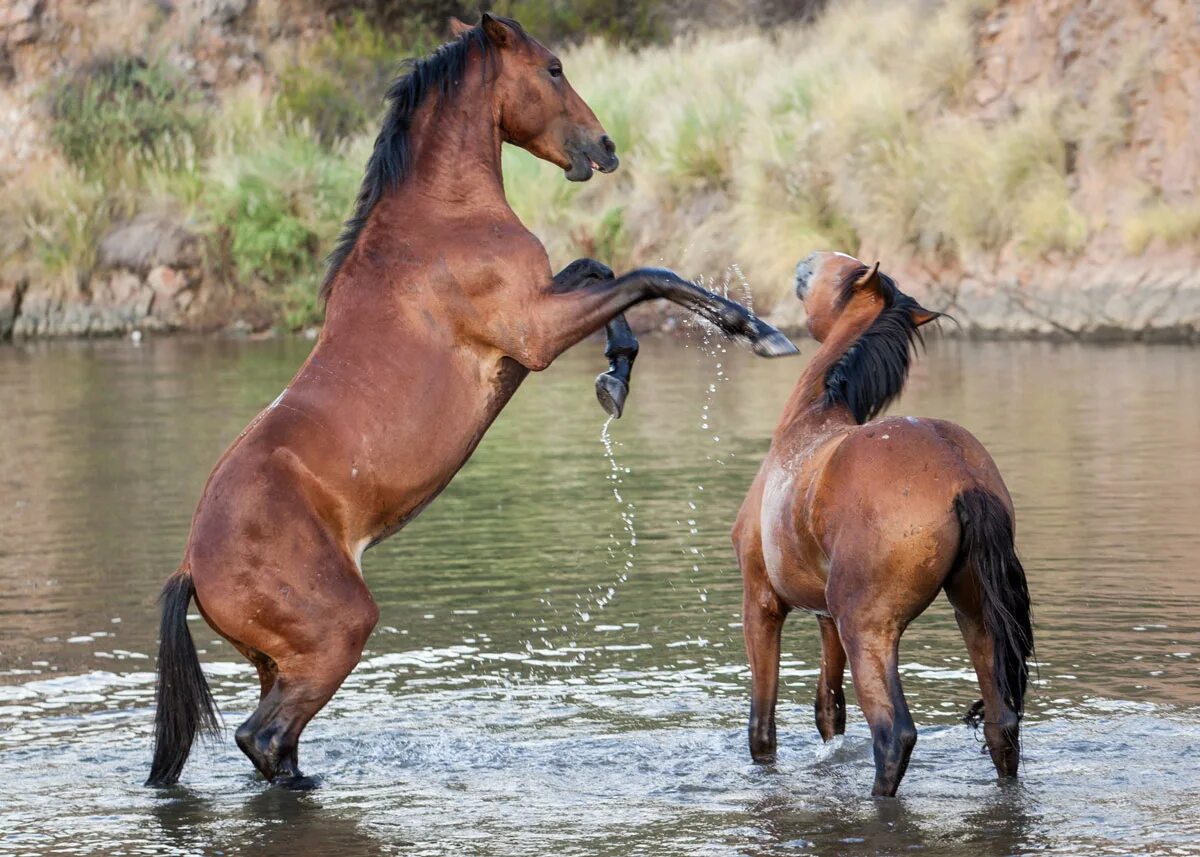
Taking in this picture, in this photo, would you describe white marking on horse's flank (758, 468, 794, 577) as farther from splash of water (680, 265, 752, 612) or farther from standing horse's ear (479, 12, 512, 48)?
standing horse's ear (479, 12, 512, 48)

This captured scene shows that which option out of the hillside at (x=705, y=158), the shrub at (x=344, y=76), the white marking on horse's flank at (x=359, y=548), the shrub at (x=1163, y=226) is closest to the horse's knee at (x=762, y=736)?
the white marking on horse's flank at (x=359, y=548)

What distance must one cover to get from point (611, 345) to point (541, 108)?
92cm

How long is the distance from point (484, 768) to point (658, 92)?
77.9 ft

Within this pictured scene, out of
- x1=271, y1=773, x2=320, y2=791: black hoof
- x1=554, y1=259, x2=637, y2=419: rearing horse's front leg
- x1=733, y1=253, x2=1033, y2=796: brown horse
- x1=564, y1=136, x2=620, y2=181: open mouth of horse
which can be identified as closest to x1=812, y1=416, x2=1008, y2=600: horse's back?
x1=733, y1=253, x2=1033, y2=796: brown horse

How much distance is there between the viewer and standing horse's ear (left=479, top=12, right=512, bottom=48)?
23.7 ft

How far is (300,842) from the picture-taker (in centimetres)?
605

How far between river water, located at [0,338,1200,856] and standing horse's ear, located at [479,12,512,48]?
2569mm

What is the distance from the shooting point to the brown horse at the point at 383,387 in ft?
21.5

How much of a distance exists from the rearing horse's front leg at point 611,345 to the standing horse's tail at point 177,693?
1.60 m

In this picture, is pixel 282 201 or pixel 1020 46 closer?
A: pixel 1020 46

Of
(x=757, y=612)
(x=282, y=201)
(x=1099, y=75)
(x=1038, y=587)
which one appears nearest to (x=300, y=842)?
(x=757, y=612)

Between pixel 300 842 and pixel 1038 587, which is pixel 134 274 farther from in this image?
pixel 300 842

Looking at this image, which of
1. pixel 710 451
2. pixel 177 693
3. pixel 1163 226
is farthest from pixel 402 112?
pixel 1163 226

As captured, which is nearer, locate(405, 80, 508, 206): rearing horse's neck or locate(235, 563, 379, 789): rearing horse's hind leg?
Answer: locate(235, 563, 379, 789): rearing horse's hind leg
